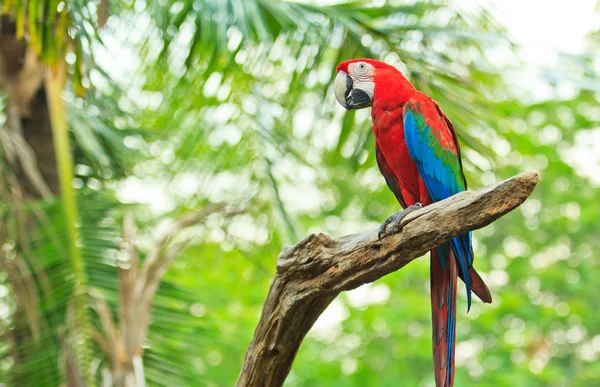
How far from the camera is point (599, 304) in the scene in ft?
16.5

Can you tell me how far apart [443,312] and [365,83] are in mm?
552

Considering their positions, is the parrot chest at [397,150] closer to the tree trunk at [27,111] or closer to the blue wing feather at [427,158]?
the blue wing feather at [427,158]

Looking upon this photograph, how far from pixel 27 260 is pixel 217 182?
0.92m

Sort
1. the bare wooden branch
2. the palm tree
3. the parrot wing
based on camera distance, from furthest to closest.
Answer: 1. the palm tree
2. the parrot wing
3. the bare wooden branch

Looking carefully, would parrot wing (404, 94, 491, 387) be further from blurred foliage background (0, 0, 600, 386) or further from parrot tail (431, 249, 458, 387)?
blurred foliage background (0, 0, 600, 386)

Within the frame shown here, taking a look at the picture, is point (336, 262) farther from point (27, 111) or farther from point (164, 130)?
point (27, 111)

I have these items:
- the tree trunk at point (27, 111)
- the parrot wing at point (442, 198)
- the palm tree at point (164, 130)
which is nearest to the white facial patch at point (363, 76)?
the parrot wing at point (442, 198)

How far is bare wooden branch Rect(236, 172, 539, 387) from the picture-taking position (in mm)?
1029

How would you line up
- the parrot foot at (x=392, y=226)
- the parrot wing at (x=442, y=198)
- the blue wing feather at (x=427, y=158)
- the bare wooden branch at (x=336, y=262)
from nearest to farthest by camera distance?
1. the bare wooden branch at (x=336, y=262)
2. the parrot foot at (x=392, y=226)
3. the parrot wing at (x=442, y=198)
4. the blue wing feather at (x=427, y=158)

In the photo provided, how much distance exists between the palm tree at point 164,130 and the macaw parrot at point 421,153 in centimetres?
69

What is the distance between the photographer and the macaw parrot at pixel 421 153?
1.32m

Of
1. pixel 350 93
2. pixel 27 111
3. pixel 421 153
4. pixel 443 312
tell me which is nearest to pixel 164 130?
pixel 27 111

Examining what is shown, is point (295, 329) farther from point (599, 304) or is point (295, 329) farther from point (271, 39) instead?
point (599, 304)

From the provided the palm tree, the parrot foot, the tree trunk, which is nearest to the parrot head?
the parrot foot
